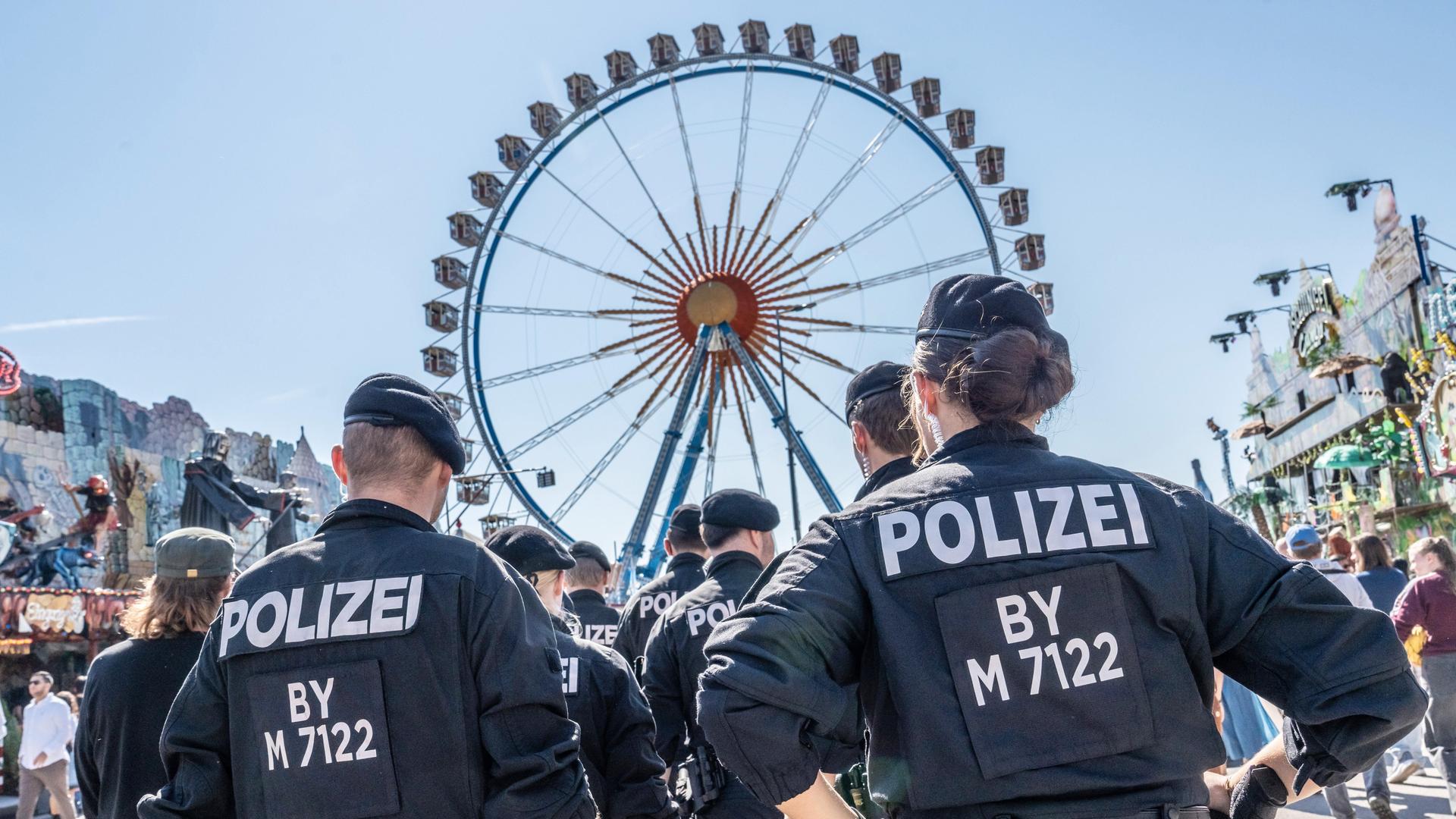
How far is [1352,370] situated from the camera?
101ft

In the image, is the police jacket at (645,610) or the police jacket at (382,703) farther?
the police jacket at (645,610)

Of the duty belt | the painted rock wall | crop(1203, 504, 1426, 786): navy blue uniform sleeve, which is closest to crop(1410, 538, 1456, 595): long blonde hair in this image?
the duty belt

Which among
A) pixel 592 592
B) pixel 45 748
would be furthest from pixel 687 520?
pixel 45 748

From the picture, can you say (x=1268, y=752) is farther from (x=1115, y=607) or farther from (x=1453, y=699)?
(x=1453, y=699)

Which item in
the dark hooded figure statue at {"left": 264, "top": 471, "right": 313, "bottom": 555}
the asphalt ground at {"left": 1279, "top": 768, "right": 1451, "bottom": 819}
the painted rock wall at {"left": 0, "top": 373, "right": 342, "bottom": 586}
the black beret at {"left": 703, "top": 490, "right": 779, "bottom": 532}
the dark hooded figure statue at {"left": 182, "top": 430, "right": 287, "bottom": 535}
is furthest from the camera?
the painted rock wall at {"left": 0, "top": 373, "right": 342, "bottom": 586}

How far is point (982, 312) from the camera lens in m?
1.94

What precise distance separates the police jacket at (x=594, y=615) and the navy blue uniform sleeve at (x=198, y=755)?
3.38m

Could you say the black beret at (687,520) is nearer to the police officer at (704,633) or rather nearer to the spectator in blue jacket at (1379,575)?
the police officer at (704,633)

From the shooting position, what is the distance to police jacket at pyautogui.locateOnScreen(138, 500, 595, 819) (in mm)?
2117

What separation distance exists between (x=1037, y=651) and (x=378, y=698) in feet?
4.07

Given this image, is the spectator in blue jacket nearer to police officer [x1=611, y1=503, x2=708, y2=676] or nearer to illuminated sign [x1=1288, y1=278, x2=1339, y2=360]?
police officer [x1=611, y1=503, x2=708, y2=676]

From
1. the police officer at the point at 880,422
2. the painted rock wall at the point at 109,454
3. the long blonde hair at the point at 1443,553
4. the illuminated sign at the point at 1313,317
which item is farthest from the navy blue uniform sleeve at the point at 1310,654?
the illuminated sign at the point at 1313,317

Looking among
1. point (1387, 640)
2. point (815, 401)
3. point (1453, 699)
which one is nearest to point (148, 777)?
point (1387, 640)

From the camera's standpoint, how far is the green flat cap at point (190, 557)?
305 cm
